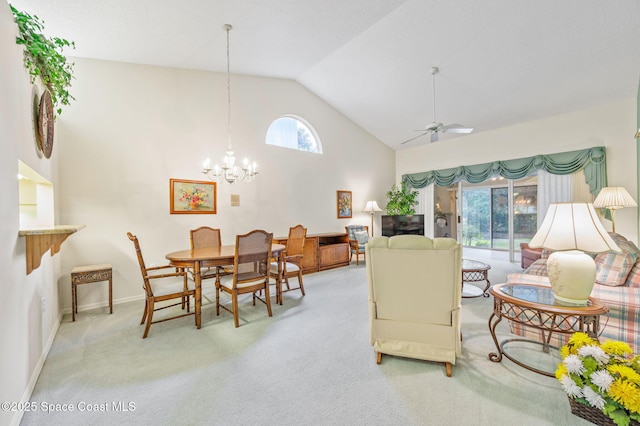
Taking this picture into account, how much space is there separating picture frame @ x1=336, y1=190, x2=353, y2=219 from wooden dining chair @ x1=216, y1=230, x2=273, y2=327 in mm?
3350

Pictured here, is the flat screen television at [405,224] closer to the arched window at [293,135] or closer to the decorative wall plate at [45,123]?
the arched window at [293,135]

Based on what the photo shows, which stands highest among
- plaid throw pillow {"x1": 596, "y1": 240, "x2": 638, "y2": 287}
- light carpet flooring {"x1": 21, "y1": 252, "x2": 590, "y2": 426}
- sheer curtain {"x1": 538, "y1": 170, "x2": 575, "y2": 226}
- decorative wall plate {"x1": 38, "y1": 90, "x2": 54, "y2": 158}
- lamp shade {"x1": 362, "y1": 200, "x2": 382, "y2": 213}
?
decorative wall plate {"x1": 38, "y1": 90, "x2": 54, "y2": 158}

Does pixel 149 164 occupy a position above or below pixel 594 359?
above

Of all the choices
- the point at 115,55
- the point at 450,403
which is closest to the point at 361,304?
the point at 450,403

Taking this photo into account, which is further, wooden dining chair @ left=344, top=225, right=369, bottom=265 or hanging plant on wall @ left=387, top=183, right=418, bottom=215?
hanging plant on wall @ left=387, top=183, right=418, bottom=215

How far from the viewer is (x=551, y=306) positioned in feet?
6.01

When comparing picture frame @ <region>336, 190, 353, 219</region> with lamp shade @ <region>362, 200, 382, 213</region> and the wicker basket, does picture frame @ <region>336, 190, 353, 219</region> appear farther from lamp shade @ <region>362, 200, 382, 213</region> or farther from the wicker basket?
the wicker basket

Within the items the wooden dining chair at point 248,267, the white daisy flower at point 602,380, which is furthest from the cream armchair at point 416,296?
the wooden dining chair at point 248,267

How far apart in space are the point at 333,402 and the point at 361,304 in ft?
6.23

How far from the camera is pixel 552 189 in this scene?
5.55 meters

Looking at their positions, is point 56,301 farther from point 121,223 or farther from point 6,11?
point 6,11

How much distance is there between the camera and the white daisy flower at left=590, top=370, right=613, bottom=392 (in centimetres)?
137

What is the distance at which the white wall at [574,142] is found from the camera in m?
4.36

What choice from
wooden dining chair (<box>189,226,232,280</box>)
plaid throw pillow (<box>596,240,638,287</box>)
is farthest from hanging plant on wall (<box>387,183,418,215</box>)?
wooden dining chair (<box>189,226,232,280</box>)
